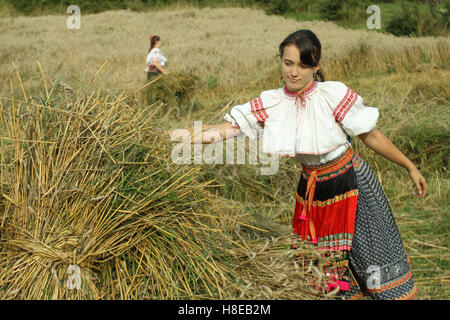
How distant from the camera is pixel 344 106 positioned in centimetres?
183


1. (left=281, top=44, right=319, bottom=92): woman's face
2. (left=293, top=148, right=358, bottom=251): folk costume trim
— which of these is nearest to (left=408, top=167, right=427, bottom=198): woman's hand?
(left=293, top=148, right=358, bottom=251): folk costume trim

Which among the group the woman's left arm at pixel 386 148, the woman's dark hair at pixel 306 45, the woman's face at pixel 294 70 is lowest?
the woman's left arm at pixel 386 148

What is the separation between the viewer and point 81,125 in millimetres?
1724

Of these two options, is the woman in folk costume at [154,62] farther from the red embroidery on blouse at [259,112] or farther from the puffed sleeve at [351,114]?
the puffed sleeve at [351,114]

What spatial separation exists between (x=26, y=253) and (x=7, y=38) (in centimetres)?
1226

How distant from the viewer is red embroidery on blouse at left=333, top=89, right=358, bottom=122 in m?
1.83

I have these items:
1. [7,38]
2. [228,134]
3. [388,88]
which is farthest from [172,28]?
[228,134]

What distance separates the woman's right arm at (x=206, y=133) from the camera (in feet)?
6.37

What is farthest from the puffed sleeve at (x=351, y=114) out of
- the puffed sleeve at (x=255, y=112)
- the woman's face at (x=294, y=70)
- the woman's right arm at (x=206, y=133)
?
the woman's right arm at (x=206, y=133)

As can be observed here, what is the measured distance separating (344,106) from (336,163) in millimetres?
257

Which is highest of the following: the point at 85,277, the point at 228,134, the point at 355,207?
the point at 228,134

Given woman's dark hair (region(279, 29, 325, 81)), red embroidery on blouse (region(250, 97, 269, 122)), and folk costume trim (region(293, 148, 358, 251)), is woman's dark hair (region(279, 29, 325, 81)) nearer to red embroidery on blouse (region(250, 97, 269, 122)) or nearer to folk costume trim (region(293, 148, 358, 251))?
red embroidery on blouse (region(250, 97, 269, 122))

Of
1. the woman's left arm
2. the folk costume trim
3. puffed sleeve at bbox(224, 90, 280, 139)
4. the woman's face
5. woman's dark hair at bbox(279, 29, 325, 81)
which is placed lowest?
the folk costume trim
